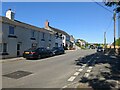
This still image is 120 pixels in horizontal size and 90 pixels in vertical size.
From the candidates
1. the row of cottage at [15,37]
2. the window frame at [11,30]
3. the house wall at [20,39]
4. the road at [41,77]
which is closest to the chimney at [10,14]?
the row of cottage at [15,37]

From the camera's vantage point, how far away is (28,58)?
27766 mm

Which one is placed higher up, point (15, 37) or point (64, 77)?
point (15, 37)

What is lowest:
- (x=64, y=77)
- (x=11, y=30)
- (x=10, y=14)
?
(x=64, y=77)

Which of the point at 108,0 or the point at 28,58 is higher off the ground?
the point at 108,0

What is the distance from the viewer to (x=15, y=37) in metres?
30.7

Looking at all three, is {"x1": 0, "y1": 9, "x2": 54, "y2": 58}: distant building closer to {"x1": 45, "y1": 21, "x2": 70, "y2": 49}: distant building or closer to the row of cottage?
the row of cottage

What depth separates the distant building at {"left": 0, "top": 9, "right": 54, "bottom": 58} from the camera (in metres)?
27.8

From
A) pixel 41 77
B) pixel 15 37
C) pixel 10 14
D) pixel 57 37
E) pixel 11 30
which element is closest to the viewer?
pixel 41 77

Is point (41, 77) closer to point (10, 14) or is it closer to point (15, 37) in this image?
point (15, 37)

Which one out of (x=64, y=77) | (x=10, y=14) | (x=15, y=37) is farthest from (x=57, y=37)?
(x=64, y=77)

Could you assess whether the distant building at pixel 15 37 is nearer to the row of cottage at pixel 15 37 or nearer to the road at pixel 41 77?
the row of cottage at pixel 15 37

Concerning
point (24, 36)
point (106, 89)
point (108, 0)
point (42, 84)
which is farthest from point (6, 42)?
point (106, 89)

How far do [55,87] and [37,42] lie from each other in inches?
1171

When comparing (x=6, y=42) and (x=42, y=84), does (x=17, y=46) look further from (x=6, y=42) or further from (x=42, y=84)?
(x=42, y=84)
